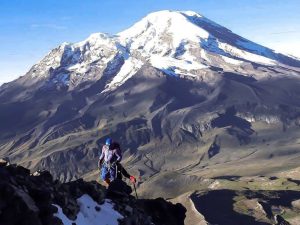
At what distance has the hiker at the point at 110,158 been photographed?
43.5m

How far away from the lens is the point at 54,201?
35.3 metres

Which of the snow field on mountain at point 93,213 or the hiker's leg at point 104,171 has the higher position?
the hiker's leg at point 104,171

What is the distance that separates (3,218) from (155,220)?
63.0ft

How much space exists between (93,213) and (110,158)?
6.61 meters

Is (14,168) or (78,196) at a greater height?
(14,168)

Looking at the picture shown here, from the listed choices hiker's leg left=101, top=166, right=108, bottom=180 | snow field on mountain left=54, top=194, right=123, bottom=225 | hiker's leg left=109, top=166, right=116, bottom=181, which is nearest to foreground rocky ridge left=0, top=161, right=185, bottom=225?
snow field on mountain left=54, top=194, right=123, bottom=225

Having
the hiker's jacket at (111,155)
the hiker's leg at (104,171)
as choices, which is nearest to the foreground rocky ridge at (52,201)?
the hiker's leg at (104,171)

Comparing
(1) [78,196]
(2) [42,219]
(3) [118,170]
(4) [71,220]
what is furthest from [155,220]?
(2) [42,219]

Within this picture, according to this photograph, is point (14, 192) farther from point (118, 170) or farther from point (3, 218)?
point (118, 170)

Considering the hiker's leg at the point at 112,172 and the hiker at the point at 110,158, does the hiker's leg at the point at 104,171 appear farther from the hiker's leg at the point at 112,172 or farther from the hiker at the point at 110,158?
the hiker's leg at the point at 112,172

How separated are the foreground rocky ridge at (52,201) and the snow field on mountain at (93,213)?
34 cm

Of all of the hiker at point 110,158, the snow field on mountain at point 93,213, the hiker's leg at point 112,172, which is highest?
the hiker at point 110,158

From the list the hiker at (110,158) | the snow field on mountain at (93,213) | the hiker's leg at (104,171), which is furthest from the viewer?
the hiker's leg at (104,171)

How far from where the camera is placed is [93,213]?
3806 centimetres
